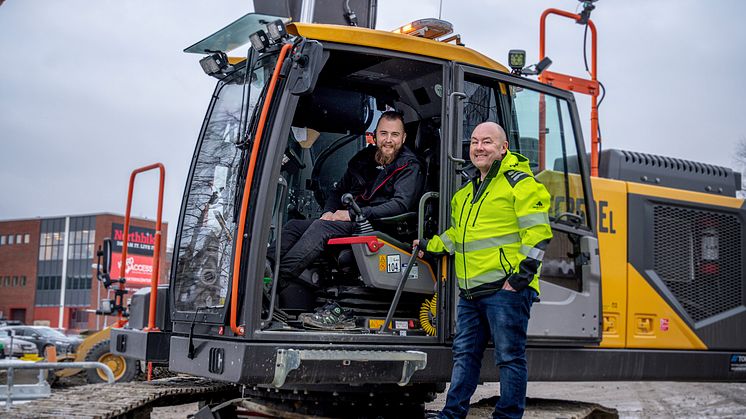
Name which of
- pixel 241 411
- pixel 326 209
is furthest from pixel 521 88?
pixel 241 411

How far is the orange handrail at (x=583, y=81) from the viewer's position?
6004mm

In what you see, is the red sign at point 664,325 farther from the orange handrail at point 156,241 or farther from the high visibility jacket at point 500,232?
the orange handrail at point 156,241

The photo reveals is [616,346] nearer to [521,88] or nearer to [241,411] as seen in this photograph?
[521,88]

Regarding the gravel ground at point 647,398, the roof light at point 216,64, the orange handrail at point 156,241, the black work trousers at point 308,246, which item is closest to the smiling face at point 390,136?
the black work trousers at point 308,246

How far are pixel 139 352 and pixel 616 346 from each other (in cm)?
319

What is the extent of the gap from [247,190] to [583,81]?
3.06m

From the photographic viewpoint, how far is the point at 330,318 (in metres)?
4.75

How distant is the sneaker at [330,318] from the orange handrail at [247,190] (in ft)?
1.61

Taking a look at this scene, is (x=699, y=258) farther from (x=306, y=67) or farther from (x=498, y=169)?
(x=306, y=67)

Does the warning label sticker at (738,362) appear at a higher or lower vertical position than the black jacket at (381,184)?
lower

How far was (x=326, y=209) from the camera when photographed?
19.3 feet

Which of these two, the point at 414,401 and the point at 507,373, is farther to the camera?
the point at 414,401

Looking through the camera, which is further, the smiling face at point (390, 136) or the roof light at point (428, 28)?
the smiling face at point (390, 136)

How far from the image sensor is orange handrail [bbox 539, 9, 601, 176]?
6.00 meters
